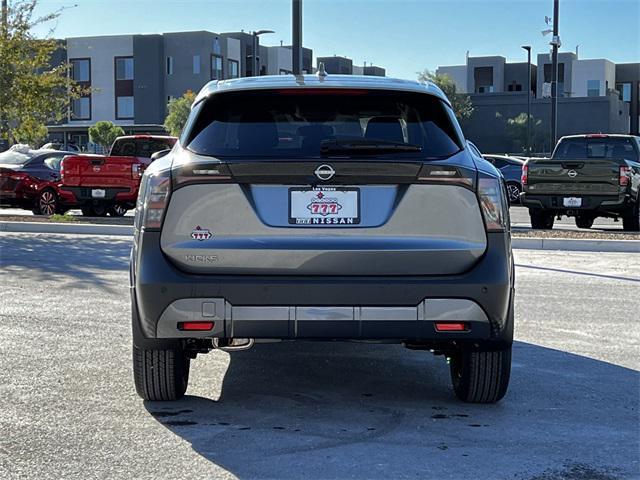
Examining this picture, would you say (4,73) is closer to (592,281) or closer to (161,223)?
(592,281)

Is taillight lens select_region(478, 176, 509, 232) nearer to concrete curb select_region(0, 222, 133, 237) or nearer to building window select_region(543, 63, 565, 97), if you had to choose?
concrete curb select_region(0, 222, 133, 237)

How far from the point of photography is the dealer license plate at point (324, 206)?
16.3ft

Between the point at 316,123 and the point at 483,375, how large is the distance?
1.70m

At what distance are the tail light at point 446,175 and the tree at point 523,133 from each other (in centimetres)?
6853

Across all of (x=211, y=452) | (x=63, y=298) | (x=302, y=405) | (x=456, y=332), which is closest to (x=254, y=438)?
(x=211, y=452)

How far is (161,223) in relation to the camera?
5.03 metres

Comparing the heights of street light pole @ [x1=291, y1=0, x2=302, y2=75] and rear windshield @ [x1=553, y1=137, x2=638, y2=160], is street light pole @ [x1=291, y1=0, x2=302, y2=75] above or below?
above

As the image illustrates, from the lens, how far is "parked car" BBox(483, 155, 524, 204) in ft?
93.8

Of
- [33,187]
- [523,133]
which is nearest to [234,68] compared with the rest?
[523,133]

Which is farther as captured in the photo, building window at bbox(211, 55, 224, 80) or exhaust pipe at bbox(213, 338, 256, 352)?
building window at bbox(211, 55, 224, 80)

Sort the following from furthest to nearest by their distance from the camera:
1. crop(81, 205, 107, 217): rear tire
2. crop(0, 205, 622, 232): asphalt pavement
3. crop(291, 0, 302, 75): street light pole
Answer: crop(81, 205, 107, 217): rear tire
crop(0, 205, 622, 232): asphalt pavement
crop(291, 0, 302, 75): street light pole

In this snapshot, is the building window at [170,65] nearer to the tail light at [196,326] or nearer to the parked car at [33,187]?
the parked car at [33,187]

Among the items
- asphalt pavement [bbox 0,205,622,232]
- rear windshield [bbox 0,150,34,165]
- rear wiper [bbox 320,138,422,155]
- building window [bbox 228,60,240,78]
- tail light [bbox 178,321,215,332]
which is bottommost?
asphalt pavement [bbox 0,205,622,232]

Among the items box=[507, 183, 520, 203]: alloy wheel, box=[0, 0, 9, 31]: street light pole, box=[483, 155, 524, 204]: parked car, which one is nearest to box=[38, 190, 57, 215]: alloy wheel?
box=[0, 0, 9, 31]: street light pole
